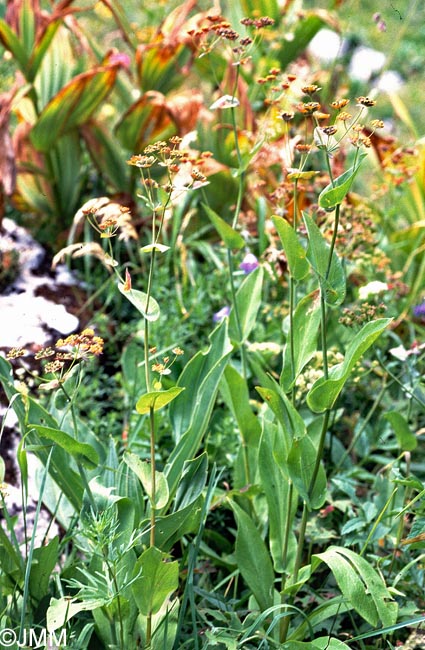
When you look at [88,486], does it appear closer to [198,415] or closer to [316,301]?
[198,415]

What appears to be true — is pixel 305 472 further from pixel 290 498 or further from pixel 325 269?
pixel 325 269

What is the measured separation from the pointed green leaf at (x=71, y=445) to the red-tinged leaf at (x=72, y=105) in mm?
1519

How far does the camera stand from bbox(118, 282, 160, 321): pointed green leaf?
1.28 meters

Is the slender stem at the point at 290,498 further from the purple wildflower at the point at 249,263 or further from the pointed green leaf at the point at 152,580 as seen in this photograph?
the purple wildflower at the point at 249,263

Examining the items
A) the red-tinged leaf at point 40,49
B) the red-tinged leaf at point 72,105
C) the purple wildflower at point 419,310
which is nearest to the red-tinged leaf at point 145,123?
the red-tinged leaf at point 72,105

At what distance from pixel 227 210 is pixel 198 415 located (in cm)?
145

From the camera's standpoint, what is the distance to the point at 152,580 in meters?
1.28

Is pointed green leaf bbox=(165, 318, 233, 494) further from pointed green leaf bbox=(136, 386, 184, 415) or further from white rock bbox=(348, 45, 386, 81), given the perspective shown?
white rock bbox=(348, 45, 386, 81)

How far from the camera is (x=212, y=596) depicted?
1.47 m

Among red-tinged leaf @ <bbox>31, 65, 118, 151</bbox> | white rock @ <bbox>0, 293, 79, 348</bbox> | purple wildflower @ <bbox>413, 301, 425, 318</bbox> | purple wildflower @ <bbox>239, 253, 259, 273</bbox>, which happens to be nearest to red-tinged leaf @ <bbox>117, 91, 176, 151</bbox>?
red-tinged leaf @ <bbox>31, 65, 118, 151</bbox>

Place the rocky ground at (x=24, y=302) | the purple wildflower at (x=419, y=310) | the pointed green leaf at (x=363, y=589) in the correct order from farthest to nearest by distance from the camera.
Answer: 1. the purple wildflower at (x=419, y=310)
2. the rocky ground at (x=24, y=302)
3. the pointed green leaf at (x=363, y=589)

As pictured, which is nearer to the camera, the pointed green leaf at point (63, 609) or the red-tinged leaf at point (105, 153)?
the pointed green leaf at point (63, 609)

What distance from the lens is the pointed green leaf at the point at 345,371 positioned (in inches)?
49.4

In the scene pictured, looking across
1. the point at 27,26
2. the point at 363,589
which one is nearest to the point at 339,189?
the point at 363,589
